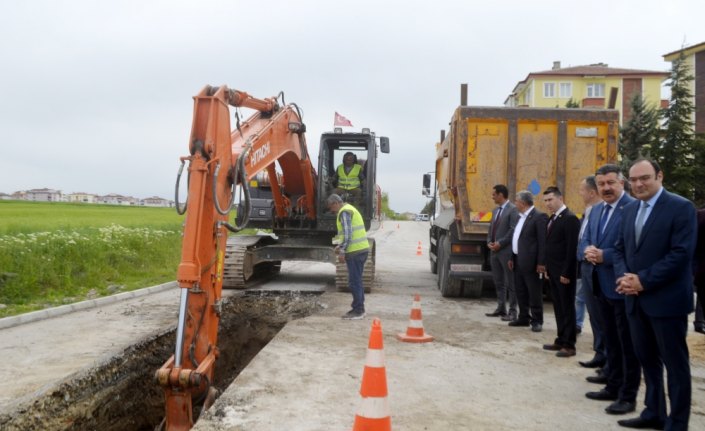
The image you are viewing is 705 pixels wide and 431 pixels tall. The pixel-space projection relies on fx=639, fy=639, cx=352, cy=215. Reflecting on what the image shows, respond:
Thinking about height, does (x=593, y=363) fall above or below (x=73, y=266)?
below

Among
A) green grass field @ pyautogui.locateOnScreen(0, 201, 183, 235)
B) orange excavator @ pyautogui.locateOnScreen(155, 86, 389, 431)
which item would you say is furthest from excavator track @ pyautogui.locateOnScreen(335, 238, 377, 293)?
green grass field @ pyautogui.locateOnScreen(0, 201, 183, 235)

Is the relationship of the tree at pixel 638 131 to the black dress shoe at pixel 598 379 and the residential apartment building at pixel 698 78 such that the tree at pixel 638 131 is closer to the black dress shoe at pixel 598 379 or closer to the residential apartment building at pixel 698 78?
the residential apartment building at pixel 698 78

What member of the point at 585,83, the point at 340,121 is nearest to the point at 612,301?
the point at 340,121

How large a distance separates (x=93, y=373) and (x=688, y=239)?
216 inches

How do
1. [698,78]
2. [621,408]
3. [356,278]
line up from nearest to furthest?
[621,408] → [356,278] → [698,78]

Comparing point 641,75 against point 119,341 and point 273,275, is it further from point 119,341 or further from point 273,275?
point 119,341

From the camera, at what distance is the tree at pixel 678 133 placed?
83.8ft

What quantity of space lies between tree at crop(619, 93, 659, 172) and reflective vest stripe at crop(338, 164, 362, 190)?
712 inches

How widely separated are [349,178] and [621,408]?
313 inches

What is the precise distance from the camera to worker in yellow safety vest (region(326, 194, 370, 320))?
29.6 feet

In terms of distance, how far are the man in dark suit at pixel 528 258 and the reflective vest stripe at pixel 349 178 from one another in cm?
438

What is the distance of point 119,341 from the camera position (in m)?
7.68

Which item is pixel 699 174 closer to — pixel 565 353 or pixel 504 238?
pixel 504 238

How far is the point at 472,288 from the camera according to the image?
11.4 m
